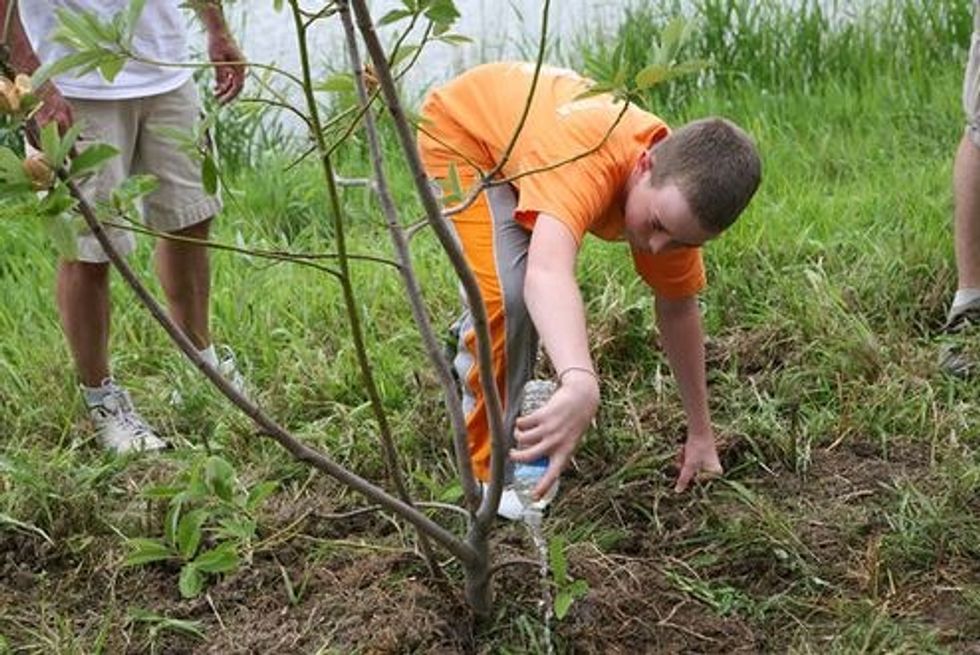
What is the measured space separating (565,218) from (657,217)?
0.13 metres

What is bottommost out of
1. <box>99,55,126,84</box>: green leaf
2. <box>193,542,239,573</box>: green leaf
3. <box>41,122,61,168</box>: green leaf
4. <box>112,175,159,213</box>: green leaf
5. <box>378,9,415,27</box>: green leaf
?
<box>193,542,239,573</box>: green leaf

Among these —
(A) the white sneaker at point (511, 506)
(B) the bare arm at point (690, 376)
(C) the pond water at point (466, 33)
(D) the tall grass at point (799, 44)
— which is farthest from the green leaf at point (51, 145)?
(C) the pond water at point (466, 33)

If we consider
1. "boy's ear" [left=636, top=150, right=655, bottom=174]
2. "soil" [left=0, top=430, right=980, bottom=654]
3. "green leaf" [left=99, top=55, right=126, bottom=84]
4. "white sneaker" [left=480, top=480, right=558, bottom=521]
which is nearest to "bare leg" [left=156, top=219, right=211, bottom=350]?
"soil" [left=0, top=430, right=980, bottom=654]

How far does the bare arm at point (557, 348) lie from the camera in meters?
2.02

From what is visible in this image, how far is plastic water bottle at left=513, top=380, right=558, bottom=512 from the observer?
251 cm

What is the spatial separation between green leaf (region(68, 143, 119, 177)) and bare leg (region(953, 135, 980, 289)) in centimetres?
207

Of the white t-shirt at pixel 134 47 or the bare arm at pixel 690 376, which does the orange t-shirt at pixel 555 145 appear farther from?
the white t-shirt at pixel 134 47

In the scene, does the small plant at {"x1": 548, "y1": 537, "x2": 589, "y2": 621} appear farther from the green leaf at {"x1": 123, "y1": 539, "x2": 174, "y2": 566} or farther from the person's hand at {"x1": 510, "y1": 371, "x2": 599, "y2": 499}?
the green leaf at {"x1": 123, "y1": 539, "x2": 174, "y2": 566}

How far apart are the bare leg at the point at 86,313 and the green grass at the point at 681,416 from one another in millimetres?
98

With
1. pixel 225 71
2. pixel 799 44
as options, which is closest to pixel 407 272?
pixel 225 71

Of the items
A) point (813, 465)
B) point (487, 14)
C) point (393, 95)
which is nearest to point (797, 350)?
point (813, 465)

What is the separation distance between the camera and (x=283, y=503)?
9.20 feet

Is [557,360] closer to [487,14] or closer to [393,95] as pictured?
[393,95]

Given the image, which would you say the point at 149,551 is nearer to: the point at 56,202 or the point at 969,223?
the point at 56,202
